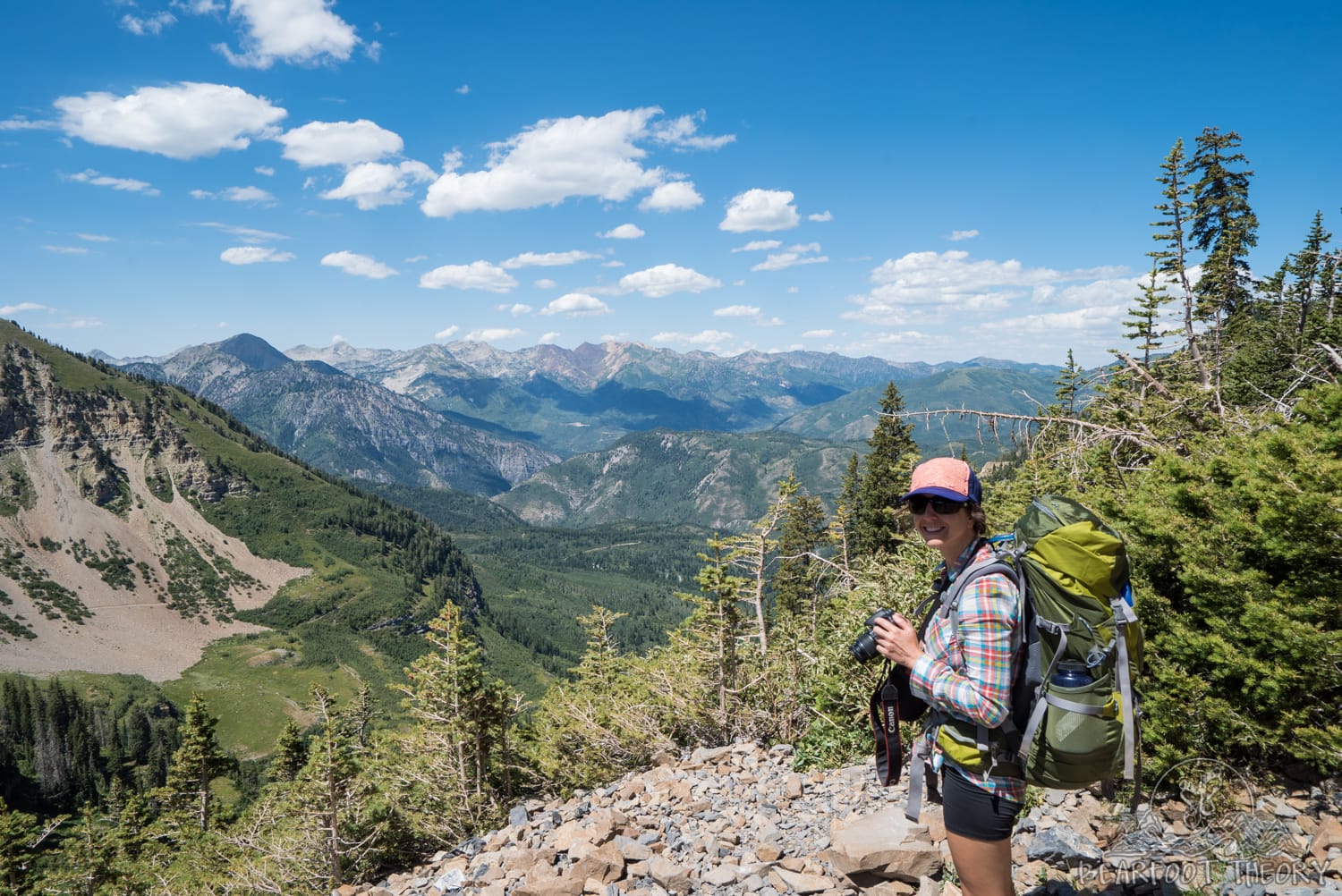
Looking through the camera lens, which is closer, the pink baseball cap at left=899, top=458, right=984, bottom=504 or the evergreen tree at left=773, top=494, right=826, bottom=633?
the pink baseball cap at left=899, top=458, right=984, bottom=504

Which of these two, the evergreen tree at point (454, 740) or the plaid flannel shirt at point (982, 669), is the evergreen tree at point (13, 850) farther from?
the plaid flannel shirt at point (982, 669)

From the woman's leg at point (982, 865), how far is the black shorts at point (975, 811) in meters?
0.04

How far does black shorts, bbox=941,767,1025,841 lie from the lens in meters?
3.56

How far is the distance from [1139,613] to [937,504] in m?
4.85

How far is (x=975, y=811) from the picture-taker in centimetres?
361

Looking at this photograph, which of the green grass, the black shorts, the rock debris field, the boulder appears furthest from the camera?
the green grass

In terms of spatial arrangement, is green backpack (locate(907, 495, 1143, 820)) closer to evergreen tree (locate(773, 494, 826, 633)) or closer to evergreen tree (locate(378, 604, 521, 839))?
evergreen tree (locate(378, 604, 521, 839))

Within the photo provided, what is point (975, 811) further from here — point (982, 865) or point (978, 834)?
point (982, 865)

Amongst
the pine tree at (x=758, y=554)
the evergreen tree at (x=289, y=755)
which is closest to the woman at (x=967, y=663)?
the pine tree at (x=758, y=554)

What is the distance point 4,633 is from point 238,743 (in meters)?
97.5

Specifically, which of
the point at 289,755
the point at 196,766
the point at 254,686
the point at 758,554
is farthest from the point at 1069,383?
the point at 254,686

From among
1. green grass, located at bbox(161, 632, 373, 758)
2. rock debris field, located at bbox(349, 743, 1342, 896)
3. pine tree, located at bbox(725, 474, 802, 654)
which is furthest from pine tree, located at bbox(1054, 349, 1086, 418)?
green grass, located at bbox(161, 632, 373, 758)

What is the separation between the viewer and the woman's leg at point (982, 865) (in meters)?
3.60

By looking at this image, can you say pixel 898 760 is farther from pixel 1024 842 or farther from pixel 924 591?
pixel 924 591
